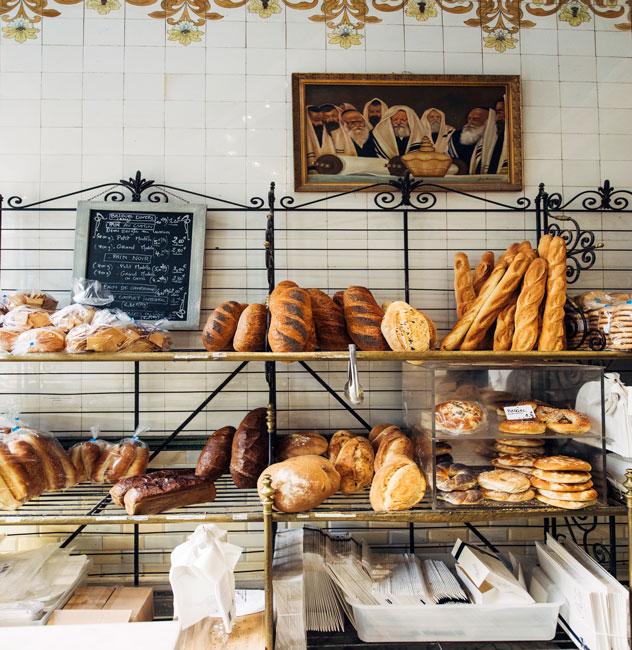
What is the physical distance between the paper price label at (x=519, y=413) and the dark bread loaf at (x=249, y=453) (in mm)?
972

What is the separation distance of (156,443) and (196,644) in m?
0.91

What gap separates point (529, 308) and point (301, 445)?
3.51 feet

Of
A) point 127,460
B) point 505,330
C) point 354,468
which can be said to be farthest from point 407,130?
point 127,460

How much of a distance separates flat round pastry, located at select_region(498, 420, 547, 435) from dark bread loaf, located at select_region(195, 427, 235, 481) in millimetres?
1111

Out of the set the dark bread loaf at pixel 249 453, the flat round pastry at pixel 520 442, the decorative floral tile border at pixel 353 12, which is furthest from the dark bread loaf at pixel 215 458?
the decorative floral tile border at pixel 353 12

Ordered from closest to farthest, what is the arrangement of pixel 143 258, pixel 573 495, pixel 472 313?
pixel 573 495 < pixel 472 313 < pixel 143 258

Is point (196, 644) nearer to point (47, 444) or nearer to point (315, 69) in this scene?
point (47, 444)

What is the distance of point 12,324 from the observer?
1.91m

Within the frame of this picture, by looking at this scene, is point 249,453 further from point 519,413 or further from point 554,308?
point 554,308

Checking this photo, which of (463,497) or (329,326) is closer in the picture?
(463,497)

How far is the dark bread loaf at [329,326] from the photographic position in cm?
207

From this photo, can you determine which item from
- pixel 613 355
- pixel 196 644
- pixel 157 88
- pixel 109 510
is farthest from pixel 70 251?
pixel 613 355

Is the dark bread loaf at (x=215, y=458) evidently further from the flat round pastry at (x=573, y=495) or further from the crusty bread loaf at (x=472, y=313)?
the flat round pastry at (x=573, y=495)

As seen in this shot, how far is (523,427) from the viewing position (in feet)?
6.11
